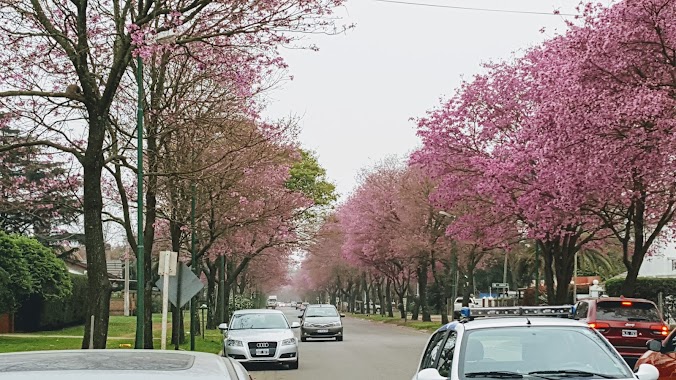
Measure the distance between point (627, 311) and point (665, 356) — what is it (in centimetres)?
963

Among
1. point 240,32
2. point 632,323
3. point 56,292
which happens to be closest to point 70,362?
point 240,32

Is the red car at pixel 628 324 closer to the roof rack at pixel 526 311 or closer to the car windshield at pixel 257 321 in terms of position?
the car windshield at pixel 257 321

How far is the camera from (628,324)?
72.0 feet

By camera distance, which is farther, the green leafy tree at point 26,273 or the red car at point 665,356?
the green leafy tree at point 26,273

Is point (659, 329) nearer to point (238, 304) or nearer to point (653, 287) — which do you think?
point (653, 287)

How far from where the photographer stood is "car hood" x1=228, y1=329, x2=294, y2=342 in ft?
83.7

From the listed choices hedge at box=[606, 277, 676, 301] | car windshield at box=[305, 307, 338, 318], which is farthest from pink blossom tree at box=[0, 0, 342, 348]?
hedge at box=[606, 277, 676, 301]

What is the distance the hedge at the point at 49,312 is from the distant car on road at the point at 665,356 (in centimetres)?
3560

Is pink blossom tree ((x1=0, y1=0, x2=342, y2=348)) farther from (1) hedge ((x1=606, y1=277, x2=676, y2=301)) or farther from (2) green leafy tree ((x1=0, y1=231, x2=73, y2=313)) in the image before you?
(1) hedge ((x1=606, y1=277, x2=676, y2=301))

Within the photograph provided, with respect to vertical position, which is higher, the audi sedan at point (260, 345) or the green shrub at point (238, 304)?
the green shrub at point (238, 304)

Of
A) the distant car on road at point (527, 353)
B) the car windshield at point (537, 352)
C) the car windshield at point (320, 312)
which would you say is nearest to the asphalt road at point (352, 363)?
the car windshield at point (320, 312)

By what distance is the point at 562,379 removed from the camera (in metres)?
8.49

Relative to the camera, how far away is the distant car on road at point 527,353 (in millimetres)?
8742

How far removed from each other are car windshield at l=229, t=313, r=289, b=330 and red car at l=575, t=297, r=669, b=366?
8.34m
